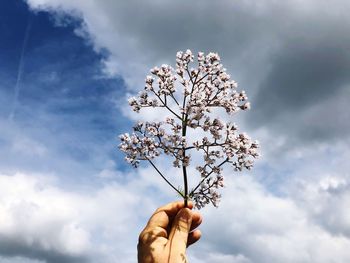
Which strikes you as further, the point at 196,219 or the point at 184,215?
the point at 196,219

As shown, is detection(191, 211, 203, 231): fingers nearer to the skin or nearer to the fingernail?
the skin

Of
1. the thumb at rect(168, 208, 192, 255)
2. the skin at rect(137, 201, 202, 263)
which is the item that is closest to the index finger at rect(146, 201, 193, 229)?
the skin at rect(137, 201, 202, 263)

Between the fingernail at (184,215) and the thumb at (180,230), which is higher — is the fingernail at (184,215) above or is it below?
above

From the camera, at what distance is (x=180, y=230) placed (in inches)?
401

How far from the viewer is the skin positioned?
9.47 m

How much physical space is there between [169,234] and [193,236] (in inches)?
40.0

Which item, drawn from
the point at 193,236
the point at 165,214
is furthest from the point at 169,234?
the point at 193,236

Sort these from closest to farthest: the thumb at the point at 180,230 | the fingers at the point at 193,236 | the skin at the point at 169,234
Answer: the skin at the point at 169,234, the thumb at the point at 180,230, the fingers at the point at 193,236

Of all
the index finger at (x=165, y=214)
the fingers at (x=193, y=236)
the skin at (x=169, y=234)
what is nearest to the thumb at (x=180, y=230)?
the skin at (x=169, y=234)

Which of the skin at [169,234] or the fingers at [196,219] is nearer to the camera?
the skin at [169,234]

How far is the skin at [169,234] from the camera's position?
31.1 ft

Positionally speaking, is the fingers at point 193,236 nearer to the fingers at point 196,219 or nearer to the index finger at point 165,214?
the fingers at point 196,219

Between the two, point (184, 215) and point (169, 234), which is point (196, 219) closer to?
point (184, 215)

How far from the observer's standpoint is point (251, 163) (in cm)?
1275
